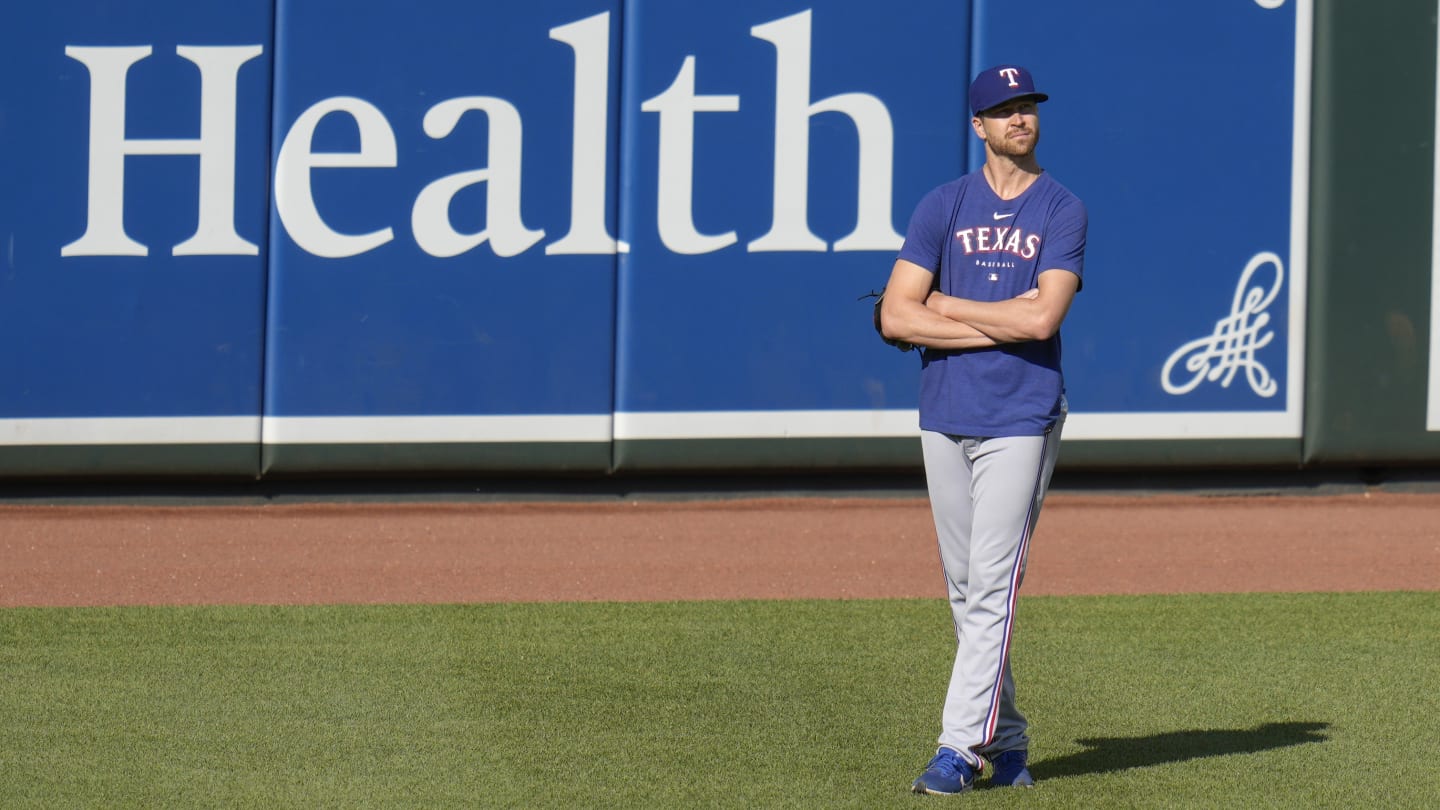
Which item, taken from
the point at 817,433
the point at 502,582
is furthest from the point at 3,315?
the point at 817,433

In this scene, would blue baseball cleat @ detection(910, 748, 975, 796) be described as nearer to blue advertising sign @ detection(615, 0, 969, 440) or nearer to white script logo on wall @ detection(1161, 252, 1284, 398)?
blue advertising sign @ detection(615, 0, 969, 440)

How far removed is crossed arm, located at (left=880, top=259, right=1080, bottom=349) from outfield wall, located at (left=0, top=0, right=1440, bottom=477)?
522 centimetres

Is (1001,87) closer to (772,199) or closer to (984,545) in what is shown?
(984,545)

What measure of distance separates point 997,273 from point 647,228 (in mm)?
5339

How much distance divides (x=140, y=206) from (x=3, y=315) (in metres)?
0.89

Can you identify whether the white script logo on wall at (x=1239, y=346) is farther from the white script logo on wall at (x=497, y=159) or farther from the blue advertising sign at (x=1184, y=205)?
the white script logo on wall at (x=497, y=159)

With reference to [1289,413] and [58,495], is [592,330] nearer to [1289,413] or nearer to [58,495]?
[58,495]

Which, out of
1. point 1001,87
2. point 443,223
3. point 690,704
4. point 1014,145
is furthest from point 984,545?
point 443,223

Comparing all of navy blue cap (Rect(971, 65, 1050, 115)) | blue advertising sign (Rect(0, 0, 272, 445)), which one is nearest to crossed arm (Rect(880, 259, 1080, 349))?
navy blue cap (Rect(971, 65, 1050, 115))

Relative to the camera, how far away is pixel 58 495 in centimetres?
930

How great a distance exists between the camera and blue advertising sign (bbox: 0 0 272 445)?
9031mm

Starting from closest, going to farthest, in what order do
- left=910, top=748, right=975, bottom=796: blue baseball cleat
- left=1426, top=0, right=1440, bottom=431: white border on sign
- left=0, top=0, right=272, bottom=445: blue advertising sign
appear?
left=910, top=748, right=975, bottom=796: blue baseball cleat
left=0, top=0, right=272, bottom=445: blue advertising sign
left=1426, top=0, right=1440, bottom=431: white border on sign

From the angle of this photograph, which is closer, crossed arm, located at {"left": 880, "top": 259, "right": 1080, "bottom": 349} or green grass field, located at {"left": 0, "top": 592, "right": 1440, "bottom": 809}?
crossed arm, located at {"left": 880, "top": 259, "right": 1080, "bottom": 349}

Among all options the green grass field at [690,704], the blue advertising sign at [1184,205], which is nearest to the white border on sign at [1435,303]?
the blue advertising sign at [1184,205]
